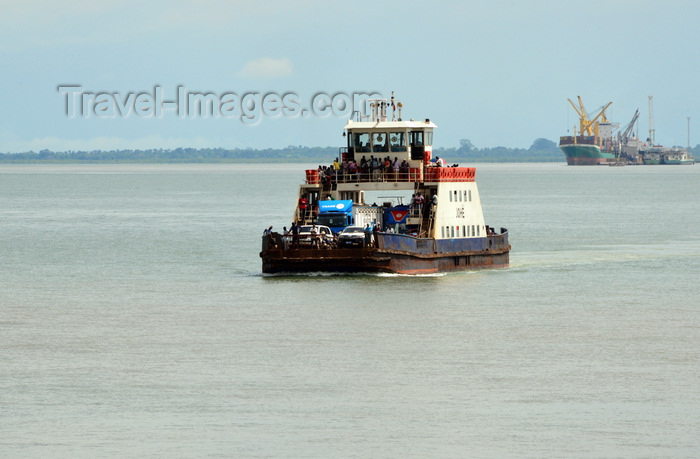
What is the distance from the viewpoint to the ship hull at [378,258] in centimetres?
4828

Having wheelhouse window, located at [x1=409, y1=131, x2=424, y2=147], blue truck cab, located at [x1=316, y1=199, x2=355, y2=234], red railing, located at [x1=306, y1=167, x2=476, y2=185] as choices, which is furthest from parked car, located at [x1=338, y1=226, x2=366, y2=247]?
wheelhouse window, located at [x1=409, y1=131, x2=424, y2=147]

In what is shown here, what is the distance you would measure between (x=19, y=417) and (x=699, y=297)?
89.8ft

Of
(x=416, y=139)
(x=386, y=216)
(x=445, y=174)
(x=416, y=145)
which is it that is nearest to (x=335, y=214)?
(x=386, y=216)

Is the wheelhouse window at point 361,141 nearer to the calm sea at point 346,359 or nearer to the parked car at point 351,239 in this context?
the calm sea at point 346,359

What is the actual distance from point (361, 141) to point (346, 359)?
23.4 metres

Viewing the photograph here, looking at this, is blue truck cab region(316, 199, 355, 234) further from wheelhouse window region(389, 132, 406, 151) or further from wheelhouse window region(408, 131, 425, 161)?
wheelhouse window region(408, 131, 425, 161)

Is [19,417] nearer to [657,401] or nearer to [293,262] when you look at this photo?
[657,401]

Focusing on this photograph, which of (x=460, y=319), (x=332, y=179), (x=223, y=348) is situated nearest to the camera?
(x=223, y=348)

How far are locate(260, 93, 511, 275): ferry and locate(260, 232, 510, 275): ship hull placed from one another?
0.04 meters

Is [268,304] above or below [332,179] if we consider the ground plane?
below

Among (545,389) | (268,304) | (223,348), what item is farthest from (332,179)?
(545,389)

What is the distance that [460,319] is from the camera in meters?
41.2

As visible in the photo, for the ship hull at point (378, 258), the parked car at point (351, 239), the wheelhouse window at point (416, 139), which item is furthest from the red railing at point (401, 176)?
the parked car at point (351, 239)

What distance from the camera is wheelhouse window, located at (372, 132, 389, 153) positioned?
2201 inches
